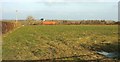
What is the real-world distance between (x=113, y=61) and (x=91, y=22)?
92.6 meters

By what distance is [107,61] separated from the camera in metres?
11.5

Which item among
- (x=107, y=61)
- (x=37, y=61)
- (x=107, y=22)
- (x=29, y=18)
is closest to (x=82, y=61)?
(x=107, y=61)

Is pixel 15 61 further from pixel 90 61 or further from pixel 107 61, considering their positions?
pixel 107 61

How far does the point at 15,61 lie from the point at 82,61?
2915 mm

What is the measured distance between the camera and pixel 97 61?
37.9ft

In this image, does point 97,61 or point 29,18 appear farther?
point 29,18

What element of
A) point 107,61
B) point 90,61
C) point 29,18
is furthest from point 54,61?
point 29,18

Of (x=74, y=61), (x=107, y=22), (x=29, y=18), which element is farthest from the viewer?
(x=29, y=18)

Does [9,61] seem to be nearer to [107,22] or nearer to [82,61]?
[82,61]

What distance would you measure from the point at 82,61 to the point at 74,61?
14.5 inches

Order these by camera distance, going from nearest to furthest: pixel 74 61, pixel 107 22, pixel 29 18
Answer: pixel 74 61 < pixel 107 22 < pixel 29 18

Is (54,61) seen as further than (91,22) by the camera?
No

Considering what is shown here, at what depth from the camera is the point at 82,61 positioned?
11586mm

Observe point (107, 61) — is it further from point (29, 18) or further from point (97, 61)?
point (29, 18)
